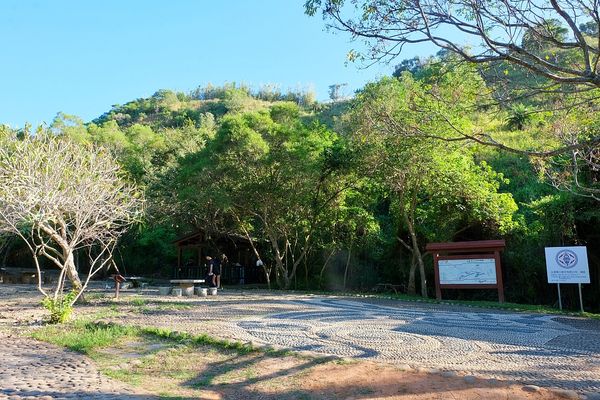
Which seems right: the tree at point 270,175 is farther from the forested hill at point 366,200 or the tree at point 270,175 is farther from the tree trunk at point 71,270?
the tree trunk at point 71,270

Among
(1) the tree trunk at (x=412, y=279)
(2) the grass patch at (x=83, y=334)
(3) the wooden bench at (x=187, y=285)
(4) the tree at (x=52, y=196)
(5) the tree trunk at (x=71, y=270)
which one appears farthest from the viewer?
(1) the tree trunk at (x=412, y=279)

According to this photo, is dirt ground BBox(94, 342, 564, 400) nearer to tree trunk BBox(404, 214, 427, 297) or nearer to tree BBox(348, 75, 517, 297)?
tree BBox(348, 75, 517, 297)

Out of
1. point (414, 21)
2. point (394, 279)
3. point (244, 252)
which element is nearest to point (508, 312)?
point (394, 279)

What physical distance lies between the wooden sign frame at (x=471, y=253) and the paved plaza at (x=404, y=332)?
250cm

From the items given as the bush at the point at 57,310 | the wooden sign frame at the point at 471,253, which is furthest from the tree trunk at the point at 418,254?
the bush at the point at 57,310

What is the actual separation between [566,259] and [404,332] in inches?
297

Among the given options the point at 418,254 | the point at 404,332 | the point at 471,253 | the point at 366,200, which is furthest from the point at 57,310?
the point at 366,200

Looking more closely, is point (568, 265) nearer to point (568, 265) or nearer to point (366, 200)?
point (568, 265)

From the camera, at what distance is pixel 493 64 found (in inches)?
287

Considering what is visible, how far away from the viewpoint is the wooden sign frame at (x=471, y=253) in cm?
1611

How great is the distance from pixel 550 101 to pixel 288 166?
1055 centimetres

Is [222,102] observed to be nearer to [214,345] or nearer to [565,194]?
[565,194]

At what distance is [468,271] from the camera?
16562 mm

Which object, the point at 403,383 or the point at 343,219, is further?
the point at 343,219
